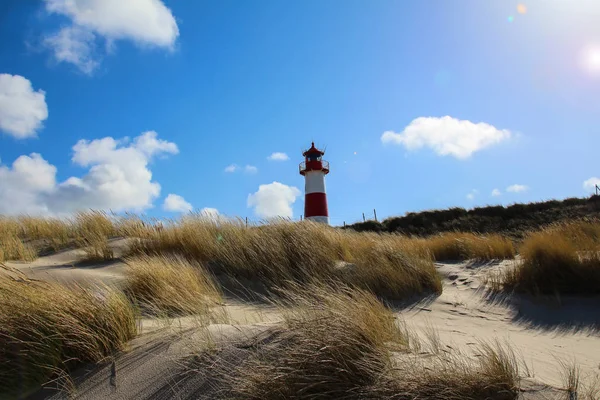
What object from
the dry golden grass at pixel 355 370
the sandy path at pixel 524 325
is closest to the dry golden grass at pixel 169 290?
the dry golden grass at pixel 355 370

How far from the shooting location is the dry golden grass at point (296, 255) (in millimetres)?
5188

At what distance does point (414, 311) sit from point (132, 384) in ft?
10.6

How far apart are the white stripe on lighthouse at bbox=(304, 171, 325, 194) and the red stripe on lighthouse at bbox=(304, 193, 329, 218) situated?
0.86 ft

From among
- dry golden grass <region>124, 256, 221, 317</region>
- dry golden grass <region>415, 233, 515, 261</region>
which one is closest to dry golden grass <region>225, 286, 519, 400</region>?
dry golden grass <region>124, 256, 221, 317</region>

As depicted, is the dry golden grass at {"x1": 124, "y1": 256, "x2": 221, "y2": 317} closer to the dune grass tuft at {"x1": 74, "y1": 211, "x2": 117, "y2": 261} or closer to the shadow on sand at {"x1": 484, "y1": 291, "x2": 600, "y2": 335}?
the dune grass tuft at {"x1": 74, "y1": 211, "x2": 117, "y2": 261}

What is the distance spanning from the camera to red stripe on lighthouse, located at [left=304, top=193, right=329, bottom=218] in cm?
2082

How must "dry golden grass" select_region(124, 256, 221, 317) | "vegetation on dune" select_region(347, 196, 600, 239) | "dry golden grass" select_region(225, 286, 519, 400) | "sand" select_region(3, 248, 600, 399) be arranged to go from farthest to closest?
1. "vegetation on dune" select_region(347, 196, 600, 239)
2. "dry golden grass" select_region(124, 256, 221, 317)
3. "sand" select_region(3, 248, 600, 399)
4. "dry golden grass" select_region(225, 286, 519, 400)

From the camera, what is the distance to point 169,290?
408 cm

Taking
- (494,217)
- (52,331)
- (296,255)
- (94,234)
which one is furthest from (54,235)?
(494,217)

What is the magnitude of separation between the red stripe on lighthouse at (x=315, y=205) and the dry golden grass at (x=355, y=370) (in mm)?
18251

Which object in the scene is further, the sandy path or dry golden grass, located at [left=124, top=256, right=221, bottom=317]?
dry golden grass, located at [left=124, top=256, right=221, bottom=317]

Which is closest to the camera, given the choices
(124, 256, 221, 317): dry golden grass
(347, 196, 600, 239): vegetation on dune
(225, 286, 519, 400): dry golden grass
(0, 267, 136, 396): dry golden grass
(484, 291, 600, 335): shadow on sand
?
(225, 286, 519, 400): dry golden grass

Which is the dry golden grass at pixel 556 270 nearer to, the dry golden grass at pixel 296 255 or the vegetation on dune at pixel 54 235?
the dry golden grass at pixel 296 255

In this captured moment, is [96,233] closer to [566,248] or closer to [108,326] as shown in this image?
[108,326]
